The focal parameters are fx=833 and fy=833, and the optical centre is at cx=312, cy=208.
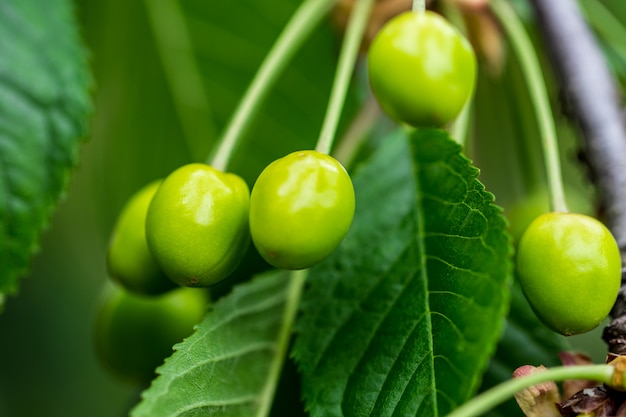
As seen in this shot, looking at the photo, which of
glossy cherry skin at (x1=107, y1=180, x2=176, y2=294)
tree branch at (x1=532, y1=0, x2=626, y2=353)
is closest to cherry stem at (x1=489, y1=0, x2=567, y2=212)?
tree branch at (x1=532, y1=0, x2=626, y2=353)

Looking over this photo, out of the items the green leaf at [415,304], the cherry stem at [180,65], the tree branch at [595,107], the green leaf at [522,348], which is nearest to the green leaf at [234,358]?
the green leaf at [415,304]

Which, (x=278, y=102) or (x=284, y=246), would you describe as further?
(x=278, y=102)

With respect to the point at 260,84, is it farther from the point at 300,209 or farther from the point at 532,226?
the point at 532,226

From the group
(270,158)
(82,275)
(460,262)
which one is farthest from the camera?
(82,275)

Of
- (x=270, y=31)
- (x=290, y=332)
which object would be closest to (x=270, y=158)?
(x=270, y=31)

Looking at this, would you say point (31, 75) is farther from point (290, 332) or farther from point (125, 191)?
point (125, 191)

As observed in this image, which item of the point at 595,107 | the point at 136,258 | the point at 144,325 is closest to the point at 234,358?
the point at 136,258

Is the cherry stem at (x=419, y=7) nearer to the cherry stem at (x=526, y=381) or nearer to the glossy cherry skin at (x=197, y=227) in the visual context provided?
the glossy cherry skin at (x=197, y=227)
